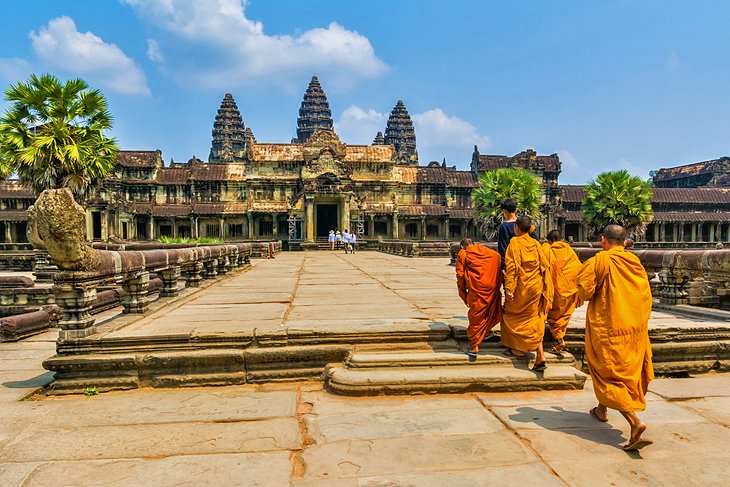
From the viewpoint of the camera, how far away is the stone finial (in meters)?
4.44

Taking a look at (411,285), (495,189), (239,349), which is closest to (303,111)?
(495,189)

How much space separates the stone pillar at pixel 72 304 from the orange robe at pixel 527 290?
4009mm

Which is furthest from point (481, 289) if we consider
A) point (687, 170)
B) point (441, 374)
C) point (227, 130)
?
point (227, 130)

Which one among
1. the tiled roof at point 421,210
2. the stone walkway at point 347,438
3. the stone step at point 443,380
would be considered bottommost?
the stone walkway at point 347,438

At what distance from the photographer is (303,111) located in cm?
8025

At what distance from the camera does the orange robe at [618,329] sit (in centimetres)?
322

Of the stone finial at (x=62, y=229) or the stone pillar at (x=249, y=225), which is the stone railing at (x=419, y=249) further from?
the stone finial at (x=62, y=229)

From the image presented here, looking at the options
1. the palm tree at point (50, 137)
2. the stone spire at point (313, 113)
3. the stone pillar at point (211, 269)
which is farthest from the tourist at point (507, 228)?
the stone spire at point (313, 113)

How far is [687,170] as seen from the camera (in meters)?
58.1

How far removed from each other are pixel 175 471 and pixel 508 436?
6.96ft

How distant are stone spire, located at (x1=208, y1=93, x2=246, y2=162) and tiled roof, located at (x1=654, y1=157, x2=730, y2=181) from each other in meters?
57.0

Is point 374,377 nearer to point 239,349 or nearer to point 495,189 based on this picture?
point 239,349

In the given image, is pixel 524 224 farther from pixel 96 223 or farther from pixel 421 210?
pixel 96 223

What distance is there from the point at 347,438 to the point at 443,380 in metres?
1.25
